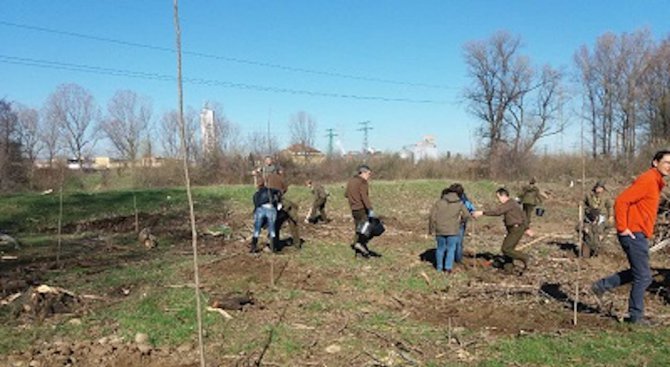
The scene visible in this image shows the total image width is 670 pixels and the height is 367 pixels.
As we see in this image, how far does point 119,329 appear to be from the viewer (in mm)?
5895

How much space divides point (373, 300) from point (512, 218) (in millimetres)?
3276

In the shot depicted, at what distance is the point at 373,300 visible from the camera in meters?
7.31

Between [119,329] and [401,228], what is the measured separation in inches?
442

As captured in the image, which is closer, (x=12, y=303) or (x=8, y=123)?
(x=12, y=303)

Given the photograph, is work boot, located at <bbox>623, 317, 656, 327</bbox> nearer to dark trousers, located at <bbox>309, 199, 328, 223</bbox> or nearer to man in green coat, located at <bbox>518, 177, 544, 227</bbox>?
man in green coat, located at <bbox>518, 177, 544, 227</bbox>

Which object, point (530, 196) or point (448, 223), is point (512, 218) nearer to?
point (448, 223)

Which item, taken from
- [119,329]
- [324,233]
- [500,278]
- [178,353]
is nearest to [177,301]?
[119,329]

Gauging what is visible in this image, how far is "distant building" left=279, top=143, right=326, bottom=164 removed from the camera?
120 feet

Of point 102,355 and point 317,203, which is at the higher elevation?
point 317,203

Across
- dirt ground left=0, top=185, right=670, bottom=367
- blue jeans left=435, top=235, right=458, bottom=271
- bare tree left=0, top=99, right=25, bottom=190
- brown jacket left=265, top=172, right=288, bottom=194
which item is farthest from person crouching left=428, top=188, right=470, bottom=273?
bare tree left=0, top=99, right=25, bottom=190

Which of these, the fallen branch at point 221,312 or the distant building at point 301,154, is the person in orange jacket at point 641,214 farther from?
the distant building at point 301,154

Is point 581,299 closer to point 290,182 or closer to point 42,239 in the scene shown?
point 42,239

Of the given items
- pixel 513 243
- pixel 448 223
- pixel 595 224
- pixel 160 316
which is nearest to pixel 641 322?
pixel 513 243

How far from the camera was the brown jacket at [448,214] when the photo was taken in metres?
8.66
